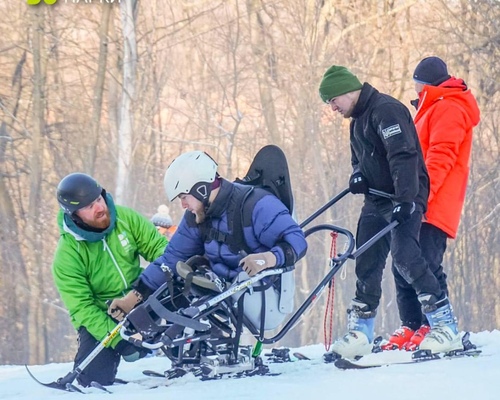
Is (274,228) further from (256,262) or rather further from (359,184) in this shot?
(359,184)

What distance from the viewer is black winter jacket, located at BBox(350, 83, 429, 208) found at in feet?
16.8

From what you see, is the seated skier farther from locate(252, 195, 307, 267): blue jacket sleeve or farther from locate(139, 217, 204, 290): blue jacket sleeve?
locate(139, 217, 204, 290): blue jacket sleeve

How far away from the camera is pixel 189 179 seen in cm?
479

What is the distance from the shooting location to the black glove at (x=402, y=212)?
5.11m

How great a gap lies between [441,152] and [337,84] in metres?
0.84

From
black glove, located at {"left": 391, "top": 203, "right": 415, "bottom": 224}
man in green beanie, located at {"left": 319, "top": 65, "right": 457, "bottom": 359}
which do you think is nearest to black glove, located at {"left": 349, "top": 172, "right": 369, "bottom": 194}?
man in green beanie, located at {"left": 319, "top": 65, "right": 457, "bottom": 359}

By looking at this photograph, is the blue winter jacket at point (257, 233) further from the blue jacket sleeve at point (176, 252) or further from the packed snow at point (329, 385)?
the packed snow at point (329, 385)

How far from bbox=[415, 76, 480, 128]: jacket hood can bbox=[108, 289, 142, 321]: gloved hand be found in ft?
7.31

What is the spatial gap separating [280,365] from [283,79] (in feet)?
61.7

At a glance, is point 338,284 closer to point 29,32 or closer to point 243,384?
point 29,32

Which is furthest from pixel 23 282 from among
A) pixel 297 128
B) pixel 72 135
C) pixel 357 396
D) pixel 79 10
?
pixel 357 396

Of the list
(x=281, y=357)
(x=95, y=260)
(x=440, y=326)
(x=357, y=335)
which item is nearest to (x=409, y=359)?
(x=440, y=326)

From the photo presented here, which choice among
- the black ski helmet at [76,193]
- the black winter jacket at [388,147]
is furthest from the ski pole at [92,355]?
the black winter jacket at [388,147]

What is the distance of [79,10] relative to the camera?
67.4ft
